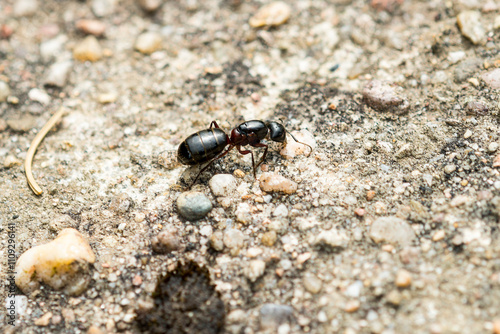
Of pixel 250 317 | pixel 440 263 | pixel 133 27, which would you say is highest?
pixel 133 27

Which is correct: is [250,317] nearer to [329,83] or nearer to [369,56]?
[329,83]

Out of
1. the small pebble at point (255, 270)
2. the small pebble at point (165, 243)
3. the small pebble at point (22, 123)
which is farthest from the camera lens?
the small pebble at point (22, 123)

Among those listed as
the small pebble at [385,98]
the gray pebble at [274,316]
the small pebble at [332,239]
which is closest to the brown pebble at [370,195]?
the small pebble at [332,239]

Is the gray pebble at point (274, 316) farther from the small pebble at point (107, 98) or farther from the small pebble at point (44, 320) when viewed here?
the small pebble at point (107, 98)

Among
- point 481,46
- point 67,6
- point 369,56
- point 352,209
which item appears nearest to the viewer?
point 352,209

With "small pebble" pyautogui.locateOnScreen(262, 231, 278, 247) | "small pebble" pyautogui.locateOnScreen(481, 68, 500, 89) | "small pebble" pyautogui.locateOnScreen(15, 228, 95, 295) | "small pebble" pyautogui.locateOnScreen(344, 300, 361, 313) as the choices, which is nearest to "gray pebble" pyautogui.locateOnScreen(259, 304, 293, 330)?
"small pebble" pyautogui.locateOnScreen(344, 300, 361, 313)

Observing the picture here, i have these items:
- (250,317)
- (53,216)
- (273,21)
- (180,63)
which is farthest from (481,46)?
(53,216)
